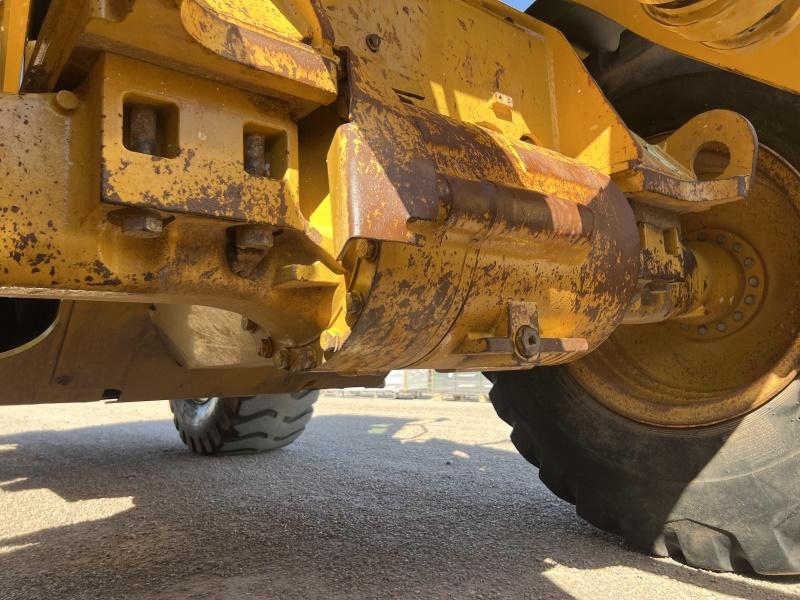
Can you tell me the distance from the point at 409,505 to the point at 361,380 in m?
0.58

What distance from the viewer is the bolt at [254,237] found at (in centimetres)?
101

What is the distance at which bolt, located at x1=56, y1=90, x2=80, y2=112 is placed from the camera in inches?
35.6

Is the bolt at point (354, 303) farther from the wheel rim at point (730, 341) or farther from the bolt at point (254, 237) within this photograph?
the wheel rim at point (730, 341)

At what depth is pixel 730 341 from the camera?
1956mm

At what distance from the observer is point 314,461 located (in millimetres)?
3580

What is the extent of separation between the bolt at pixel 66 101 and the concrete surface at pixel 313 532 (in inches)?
48.1

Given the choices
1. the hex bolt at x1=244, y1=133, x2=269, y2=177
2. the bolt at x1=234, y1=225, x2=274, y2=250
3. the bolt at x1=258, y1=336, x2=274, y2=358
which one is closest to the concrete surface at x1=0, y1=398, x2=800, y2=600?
the bolt at x1=258, y1=336, x2=274, y2=358

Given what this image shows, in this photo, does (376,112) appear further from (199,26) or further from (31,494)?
(31,494)

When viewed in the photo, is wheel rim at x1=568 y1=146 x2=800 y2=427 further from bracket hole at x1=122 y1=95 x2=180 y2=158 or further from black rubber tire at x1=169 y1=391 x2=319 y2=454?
black rubber tire at x1=169 y1=391 x2=319 y2=454

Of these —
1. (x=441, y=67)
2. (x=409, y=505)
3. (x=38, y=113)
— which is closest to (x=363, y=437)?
(x=409, y=505)

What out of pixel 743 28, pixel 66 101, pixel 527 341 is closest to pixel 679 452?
pixel 527 341

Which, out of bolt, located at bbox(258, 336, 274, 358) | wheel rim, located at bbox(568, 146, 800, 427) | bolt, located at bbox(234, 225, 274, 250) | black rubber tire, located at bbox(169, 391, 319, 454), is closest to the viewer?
bolt, located at bbox(234, 225, 274, 250)

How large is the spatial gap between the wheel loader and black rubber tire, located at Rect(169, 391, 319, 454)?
1280 millimetres

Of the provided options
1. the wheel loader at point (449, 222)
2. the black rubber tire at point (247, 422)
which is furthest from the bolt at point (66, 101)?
the black rubber tire at point (247, 422)
